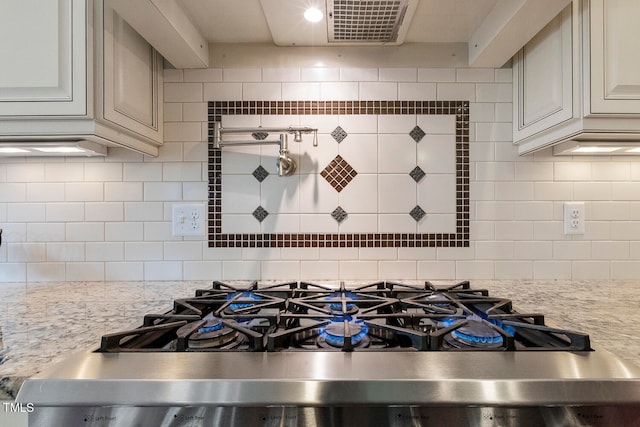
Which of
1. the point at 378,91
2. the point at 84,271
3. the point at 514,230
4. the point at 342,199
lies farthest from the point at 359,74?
the point at 84,271

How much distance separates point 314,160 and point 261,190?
219 mm

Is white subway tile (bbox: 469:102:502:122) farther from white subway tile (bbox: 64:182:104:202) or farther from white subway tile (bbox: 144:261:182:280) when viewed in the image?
white subway tile (bbox: 64:182:104:202)

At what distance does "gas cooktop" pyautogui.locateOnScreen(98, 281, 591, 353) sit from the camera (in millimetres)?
618

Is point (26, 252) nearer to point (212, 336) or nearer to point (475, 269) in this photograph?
point (212, 336)

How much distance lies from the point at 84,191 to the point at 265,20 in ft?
2.83

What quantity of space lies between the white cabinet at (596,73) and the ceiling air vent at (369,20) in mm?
437

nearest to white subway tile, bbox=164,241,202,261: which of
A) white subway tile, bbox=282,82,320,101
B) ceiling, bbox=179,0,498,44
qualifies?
white subway tile, bbox=282,82,320,101

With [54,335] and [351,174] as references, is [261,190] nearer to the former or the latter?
[351,174]

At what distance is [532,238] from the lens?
1.23 m

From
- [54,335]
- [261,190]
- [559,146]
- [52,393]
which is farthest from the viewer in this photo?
[261,190]

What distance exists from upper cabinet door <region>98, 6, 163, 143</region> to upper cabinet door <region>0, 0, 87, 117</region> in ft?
0.19

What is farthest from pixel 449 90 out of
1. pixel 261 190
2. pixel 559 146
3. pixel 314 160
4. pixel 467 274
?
pixel 261 190

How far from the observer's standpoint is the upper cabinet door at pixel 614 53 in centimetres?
89

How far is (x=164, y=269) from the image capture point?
4.04ft
